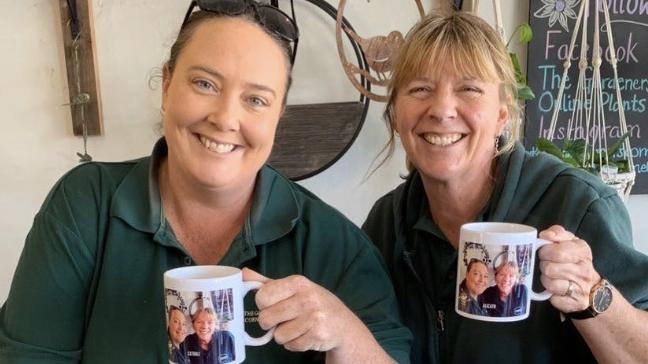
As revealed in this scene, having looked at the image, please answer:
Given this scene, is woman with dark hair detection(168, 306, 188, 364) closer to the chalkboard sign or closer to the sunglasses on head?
the sunglasses on head

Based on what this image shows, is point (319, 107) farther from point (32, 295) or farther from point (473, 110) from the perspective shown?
point (32, 295)

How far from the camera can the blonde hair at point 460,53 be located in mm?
1116

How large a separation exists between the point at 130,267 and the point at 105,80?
107 cm

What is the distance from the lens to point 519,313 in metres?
0.90

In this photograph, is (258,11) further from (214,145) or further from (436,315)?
(436,315)

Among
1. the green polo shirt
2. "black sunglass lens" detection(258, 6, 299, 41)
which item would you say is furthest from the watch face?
"black sunglass lens" detection(258, 6, 299, 41)

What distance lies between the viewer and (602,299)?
2.98 ft

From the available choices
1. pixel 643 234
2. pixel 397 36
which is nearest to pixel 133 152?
pixel 397 36

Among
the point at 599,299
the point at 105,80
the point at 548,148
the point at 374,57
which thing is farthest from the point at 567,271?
the point at 105,80

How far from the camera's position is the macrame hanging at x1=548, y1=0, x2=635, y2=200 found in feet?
5.79

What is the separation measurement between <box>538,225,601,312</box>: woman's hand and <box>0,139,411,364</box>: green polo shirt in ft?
0.87

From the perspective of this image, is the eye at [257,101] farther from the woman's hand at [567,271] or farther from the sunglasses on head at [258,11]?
the woman's hand at [567,271]

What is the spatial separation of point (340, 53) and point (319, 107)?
20 centimetres

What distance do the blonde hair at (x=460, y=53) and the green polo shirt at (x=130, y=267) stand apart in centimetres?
36
